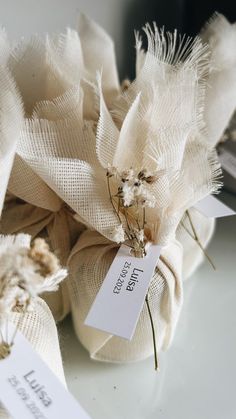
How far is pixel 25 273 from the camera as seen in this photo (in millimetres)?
342

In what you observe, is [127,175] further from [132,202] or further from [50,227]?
[50,227]

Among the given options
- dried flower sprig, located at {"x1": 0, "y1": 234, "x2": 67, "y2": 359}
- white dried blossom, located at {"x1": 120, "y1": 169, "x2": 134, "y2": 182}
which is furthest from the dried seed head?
white dried blossom, located at {"x1": 120, "y1": 169, "x2": 134, "y2": 182}

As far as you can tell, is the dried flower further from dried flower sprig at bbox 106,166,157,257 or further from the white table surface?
the white table surface

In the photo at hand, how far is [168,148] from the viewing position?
48cm

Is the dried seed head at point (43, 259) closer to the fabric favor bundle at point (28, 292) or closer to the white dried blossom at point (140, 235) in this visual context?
the fabric favor bundle at point (28, 292)

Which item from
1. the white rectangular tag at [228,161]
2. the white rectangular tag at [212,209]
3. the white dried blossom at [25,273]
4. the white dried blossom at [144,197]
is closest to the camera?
the white dried blossom at [25,273]

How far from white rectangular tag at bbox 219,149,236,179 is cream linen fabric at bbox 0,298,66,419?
13.1 inches

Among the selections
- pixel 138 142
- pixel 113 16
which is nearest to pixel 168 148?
pixel 138 142

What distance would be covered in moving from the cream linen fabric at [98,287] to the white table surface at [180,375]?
0.02 meters

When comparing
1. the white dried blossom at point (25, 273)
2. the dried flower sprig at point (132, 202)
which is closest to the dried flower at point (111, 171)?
the dried flower sprig at point (132, 202)

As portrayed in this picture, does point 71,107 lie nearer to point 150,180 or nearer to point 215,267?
point 150,180

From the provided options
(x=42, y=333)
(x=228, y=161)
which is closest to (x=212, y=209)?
(x=228, y=161)

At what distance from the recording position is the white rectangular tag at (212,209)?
576 mm

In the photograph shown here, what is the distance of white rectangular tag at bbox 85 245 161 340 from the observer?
1.43ft
